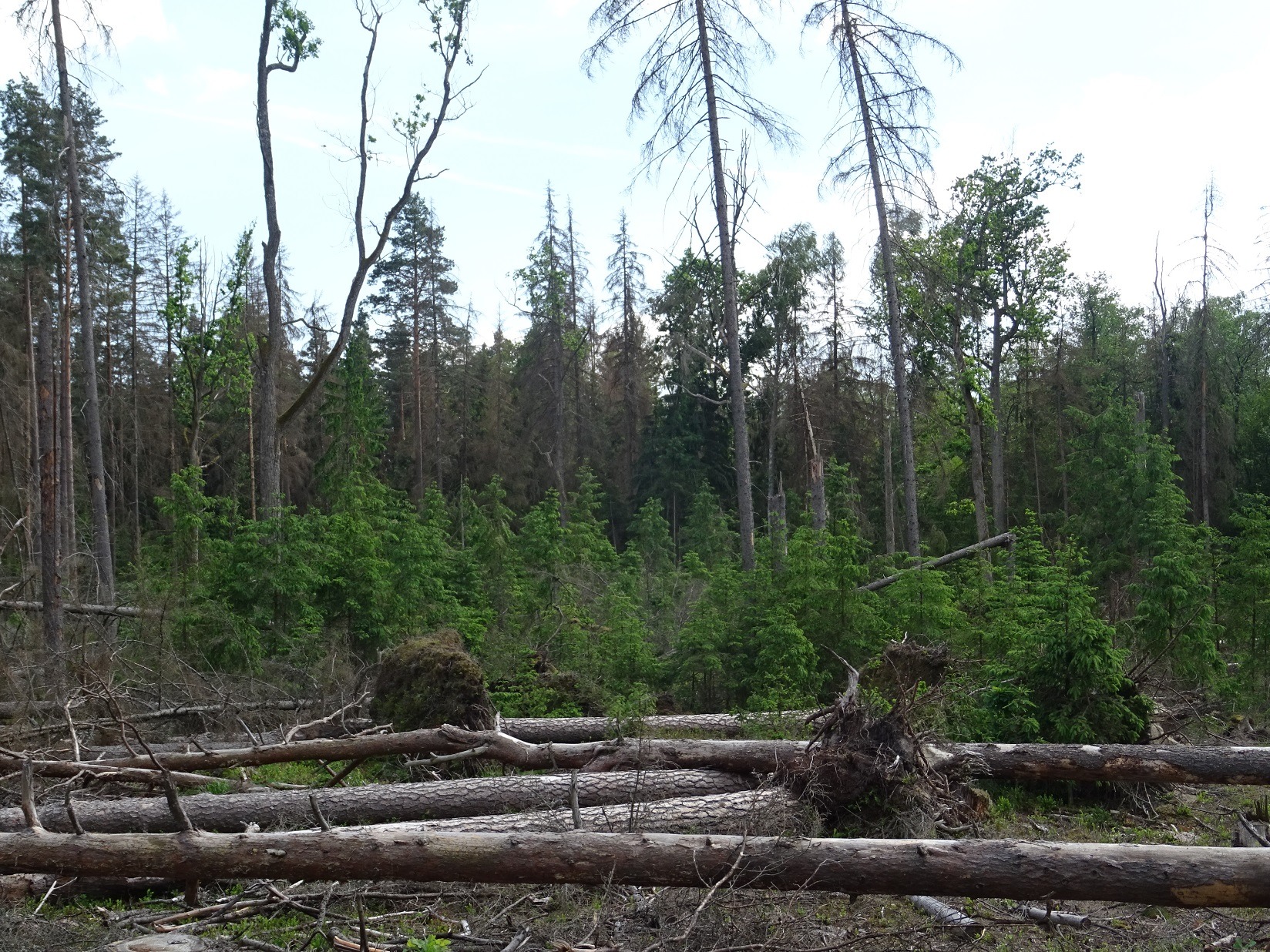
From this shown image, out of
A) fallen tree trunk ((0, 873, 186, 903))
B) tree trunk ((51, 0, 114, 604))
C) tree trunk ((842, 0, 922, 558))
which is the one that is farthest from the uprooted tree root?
tree trunk ((51, 0, 114, 604))

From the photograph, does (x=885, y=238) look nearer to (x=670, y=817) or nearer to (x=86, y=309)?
(x=670, y=817)

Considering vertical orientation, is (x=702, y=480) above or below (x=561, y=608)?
above

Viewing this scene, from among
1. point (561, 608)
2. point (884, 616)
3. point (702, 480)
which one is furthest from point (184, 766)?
Result: point (702, 480)

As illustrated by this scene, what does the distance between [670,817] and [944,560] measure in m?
10.6

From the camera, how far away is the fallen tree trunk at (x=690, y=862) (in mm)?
4957

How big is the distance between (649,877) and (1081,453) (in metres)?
26.3

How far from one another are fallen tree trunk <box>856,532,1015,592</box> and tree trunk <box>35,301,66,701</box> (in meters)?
9.58

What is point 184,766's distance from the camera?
804 cm

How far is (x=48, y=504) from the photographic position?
10477 mm

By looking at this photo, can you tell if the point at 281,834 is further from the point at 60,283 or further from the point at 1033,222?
the point at 1033,222

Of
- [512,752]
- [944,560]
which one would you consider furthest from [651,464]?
[512,752]

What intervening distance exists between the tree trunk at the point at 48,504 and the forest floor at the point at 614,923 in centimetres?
558

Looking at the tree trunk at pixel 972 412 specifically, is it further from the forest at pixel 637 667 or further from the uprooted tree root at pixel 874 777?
the uprooted tree root at pixel 874 777

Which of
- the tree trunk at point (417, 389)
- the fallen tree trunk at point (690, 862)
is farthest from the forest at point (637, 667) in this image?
the tree trunk at point (417, 389)
